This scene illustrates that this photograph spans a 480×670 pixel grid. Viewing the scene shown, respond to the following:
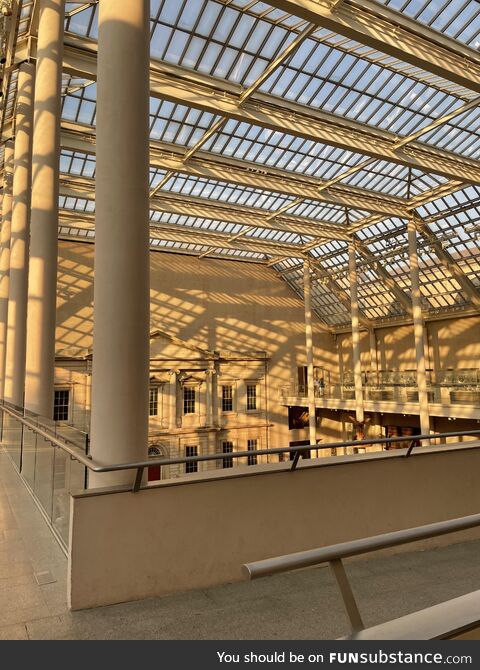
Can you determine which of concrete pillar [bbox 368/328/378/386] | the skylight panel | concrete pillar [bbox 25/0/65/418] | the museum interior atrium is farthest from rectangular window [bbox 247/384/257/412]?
concrete pillar [bbox 25/0/65/418]

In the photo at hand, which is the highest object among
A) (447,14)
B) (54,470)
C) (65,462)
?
(447,14)

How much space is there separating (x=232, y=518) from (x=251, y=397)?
132 ft

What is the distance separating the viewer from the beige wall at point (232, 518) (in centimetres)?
401

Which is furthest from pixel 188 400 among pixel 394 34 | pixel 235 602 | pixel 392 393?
pixel 235 602

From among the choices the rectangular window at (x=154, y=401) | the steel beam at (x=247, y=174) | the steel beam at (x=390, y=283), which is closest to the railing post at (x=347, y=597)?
the steel beam at (x=247, y=174)

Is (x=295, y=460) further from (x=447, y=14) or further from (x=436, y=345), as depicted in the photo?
(x=436, y=345)

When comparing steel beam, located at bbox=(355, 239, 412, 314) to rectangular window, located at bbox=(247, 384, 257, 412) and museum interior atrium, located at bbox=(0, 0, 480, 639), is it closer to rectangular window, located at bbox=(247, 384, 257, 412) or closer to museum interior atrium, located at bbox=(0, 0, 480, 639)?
museum interior atrium, located at bbox=(0, 0, 480, 639)

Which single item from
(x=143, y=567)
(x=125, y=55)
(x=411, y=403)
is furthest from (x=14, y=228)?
(x=411, y=403)

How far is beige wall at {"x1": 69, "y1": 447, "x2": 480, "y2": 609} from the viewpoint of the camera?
13.2ft

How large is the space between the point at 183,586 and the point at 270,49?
62.0 ft

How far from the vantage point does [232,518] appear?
181 inches

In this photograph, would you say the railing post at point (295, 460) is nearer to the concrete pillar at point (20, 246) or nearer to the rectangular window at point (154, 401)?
the concrete pillar at point (20, 246)

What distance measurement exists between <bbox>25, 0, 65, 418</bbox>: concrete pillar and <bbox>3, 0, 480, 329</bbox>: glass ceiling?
220 inches
